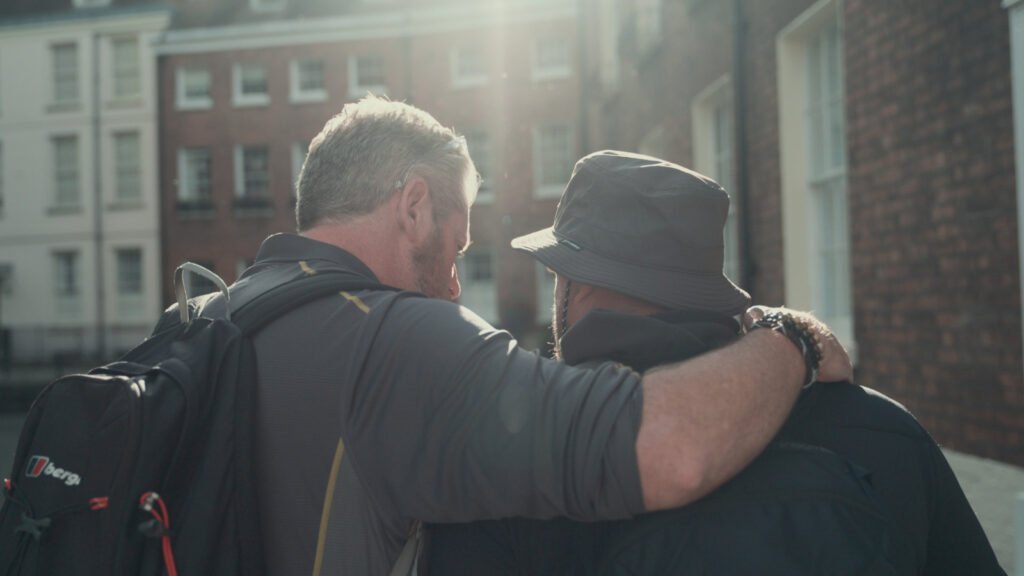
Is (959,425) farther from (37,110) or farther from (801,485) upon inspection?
(37,110)

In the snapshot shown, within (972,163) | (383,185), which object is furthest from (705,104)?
(383,185)

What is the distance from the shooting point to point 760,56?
334 inches

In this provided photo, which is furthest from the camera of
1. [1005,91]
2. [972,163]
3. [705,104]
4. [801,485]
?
[705,104]

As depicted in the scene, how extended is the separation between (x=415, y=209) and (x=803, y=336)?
86 centimetres

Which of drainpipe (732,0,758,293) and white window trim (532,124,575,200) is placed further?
white window trim (532,124,575,200)

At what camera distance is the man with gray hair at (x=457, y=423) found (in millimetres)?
1602

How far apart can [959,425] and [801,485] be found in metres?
4.32

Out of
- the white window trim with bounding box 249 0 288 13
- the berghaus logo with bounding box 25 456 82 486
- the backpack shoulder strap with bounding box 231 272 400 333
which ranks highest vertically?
the white window trim with bounding box 249 0 288 13

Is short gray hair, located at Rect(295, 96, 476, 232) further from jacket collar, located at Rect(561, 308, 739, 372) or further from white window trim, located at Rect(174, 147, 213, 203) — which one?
white window trim, located at Rect(174, 147, 213, 203)

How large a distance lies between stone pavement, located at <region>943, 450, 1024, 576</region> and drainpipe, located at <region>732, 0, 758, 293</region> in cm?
271

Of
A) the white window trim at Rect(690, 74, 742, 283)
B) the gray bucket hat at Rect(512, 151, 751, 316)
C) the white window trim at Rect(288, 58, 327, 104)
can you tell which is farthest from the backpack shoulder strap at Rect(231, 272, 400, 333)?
the white window trim at Rect(288, 58, 327, 104)

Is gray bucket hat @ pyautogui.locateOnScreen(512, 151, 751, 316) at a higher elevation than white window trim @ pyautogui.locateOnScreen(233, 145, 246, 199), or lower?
lower

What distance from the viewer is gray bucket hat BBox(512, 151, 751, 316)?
1876 millimetres

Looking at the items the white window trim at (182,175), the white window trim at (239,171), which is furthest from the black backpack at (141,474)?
the white window trim at (182,175)
